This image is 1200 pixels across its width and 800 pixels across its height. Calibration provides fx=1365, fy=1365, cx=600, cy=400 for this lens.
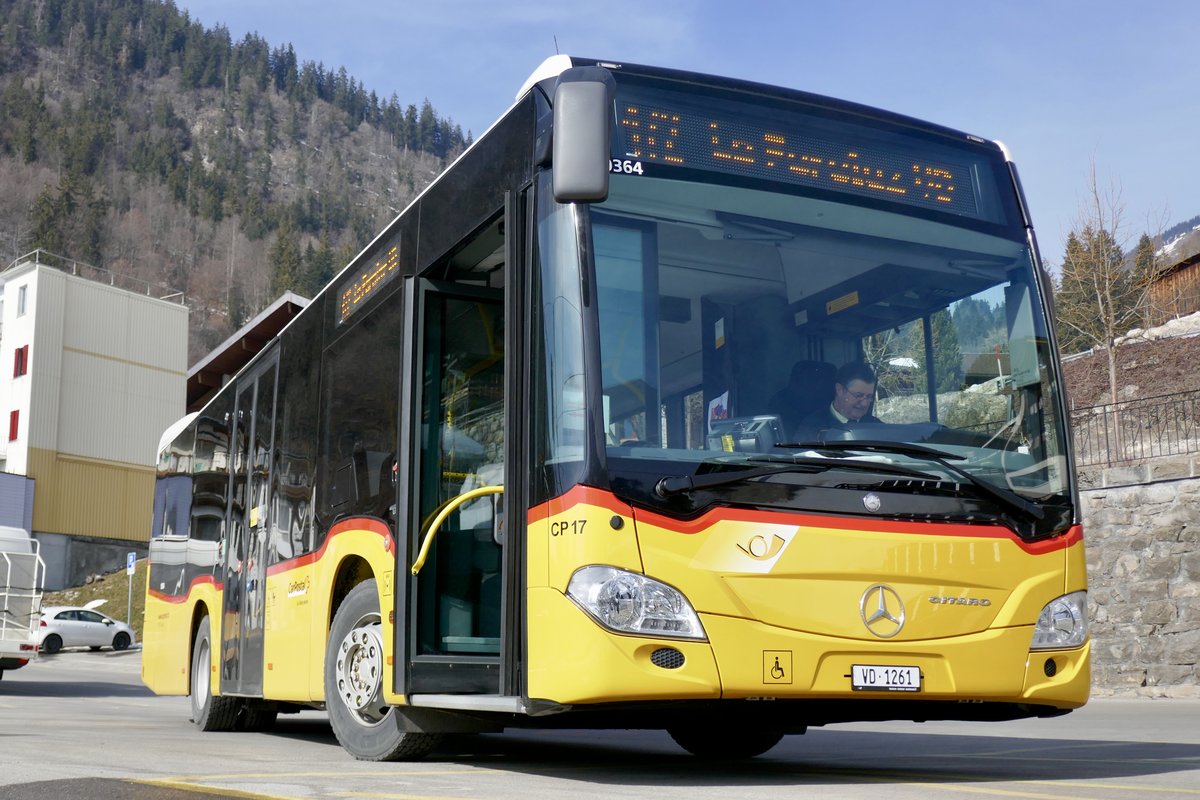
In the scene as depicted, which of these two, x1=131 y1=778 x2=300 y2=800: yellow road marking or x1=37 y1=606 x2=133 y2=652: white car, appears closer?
x1=131 y1=778 x2=300 y2=800: yellow road marking

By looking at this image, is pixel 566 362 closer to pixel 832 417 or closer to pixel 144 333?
pixel 832 417

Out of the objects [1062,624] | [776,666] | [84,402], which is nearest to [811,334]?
[776,666]

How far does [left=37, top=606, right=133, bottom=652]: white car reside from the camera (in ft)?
124

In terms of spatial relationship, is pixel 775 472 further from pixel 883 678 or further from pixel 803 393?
pixel 883 678

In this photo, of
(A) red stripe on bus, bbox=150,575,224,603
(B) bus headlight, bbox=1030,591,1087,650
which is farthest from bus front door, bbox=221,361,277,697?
(B) bus headlight, bbox=1030,591,1087,650

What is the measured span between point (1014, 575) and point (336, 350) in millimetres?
4558

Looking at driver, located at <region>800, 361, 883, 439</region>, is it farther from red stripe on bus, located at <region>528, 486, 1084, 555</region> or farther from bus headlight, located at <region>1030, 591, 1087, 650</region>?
bus headlight, located at <region>1030, 591, 1087, 650</region>

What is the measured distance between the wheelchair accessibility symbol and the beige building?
56.4m

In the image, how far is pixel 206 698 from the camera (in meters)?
11.8

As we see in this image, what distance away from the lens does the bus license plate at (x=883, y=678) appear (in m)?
5.86

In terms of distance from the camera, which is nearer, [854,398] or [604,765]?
[854,398]

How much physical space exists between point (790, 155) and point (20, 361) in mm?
58550

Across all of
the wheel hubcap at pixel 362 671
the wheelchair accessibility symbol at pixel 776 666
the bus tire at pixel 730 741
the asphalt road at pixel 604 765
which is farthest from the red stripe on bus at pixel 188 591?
the wheelchair accessibility symbol at pixel 776 666

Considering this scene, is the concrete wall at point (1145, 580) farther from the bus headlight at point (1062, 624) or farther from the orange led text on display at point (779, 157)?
the orange led text on display at point (779, 157)
